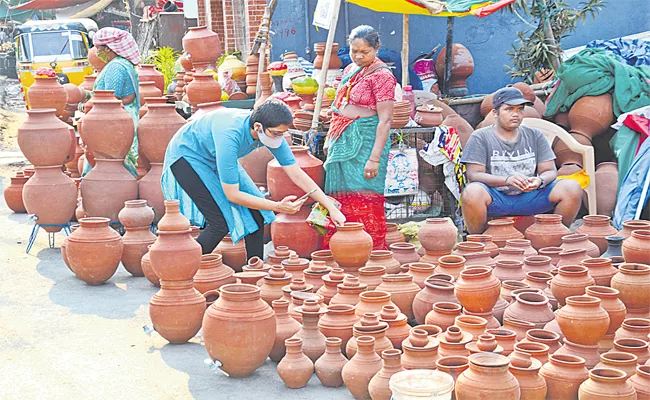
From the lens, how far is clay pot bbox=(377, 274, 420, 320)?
162 inches

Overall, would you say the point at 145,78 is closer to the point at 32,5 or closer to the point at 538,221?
the point at 538,221

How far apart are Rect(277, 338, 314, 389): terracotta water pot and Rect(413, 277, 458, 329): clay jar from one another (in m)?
0.71

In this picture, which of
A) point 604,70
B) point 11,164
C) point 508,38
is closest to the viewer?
point 604,70

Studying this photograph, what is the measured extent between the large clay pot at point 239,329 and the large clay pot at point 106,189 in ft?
9.00

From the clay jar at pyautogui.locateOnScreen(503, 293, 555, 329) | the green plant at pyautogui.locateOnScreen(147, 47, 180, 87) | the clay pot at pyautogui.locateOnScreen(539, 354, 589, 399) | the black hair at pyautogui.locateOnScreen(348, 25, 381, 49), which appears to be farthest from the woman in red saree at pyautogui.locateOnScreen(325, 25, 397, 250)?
the green plant at pyautogui.locateOnScreen(147, 47, 180, 87)

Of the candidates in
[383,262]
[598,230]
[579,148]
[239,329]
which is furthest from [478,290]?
[579,148]

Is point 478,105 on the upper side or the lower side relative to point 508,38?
lower

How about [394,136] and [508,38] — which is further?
[508,38]

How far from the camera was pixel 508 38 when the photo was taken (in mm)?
8805

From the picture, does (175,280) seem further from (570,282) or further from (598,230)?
(598,230)

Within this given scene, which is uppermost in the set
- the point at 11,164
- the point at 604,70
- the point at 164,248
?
the point at 604,70

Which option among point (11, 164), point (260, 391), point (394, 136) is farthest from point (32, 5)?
point (260, 391)

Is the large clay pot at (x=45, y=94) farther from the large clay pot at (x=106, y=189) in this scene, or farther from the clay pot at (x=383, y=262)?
the clay pot at (x=383, y=262)

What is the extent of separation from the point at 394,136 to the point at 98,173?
94.6 inches
